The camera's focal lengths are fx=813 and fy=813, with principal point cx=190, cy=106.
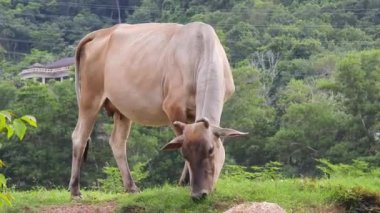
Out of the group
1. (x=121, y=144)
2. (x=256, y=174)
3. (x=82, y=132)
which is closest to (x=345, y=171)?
(x=256, y=174)

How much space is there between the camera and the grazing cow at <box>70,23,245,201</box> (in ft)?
24.8

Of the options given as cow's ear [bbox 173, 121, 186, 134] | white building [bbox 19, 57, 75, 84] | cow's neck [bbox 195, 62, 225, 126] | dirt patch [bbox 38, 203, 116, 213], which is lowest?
white building [bbox 19, 57, 75, 84]

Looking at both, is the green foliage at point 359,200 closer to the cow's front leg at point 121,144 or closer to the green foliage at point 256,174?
the cow's front leg at point 121,144

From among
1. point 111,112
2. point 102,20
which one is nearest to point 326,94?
point 111,112

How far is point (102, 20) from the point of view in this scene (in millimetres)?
80062

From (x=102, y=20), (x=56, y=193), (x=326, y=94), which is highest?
(x=56, y=193)

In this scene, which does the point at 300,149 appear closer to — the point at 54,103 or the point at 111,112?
the point at 54,103

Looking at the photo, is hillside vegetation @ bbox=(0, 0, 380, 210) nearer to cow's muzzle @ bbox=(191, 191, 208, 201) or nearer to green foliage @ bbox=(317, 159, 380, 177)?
green foliage @ bbox=(317, 159, 380, 177)

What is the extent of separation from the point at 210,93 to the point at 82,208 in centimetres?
187

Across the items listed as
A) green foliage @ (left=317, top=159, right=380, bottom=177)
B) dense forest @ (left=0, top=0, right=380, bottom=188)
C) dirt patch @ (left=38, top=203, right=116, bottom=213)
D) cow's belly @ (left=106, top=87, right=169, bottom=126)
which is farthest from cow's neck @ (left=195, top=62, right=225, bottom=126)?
dense forest @ (left=0, top=0, right=380, bottom=188)

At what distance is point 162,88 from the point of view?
29.2ft

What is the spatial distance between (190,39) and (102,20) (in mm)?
72201

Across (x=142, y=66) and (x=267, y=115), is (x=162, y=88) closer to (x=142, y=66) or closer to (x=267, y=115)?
(x=142, y=66)

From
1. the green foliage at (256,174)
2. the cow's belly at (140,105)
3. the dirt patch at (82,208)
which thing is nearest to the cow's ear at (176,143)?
the dirt patch at (82,208)
